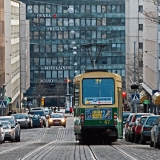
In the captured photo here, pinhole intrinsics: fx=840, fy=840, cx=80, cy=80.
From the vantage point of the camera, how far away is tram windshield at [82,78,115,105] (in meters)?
36.6

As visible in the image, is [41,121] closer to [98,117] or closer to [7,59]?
[7,59]

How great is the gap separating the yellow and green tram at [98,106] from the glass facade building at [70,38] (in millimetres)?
124424

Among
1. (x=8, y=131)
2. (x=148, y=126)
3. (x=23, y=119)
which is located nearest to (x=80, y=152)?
(x=148, y=126)

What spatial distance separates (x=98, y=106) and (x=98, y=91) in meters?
0.73

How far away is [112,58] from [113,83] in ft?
421

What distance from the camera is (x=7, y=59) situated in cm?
11462

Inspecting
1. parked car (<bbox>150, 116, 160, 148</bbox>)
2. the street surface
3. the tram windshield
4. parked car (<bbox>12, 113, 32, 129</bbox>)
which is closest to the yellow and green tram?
the tram windshield

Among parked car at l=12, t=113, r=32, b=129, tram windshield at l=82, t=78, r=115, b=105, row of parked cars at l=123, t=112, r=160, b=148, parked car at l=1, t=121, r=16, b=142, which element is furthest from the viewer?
parked car at l=12, t=113, r=32, b=129

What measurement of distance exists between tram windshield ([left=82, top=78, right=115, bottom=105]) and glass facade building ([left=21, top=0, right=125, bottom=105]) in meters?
125

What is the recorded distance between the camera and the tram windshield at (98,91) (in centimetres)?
3662

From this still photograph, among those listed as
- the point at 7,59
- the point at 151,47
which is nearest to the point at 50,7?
the point at 7,59

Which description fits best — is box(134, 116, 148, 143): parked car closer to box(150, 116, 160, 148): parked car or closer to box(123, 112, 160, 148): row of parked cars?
box(123, 112, 160, 148): row of parked cars

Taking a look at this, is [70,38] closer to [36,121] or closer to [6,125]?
[36,121]

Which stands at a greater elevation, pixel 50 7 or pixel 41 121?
pixel 50 7
